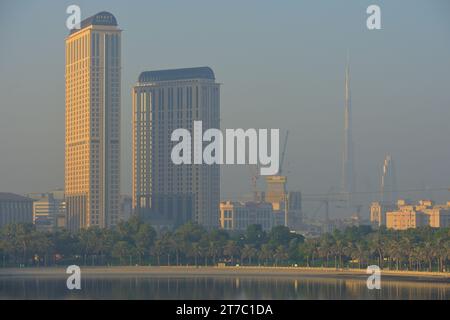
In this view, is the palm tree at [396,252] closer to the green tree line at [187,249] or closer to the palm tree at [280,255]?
the green tree line at [187,249]

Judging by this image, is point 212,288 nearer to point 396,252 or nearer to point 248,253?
point 396,252

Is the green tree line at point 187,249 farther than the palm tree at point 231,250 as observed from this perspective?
No

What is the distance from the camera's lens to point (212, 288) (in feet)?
385

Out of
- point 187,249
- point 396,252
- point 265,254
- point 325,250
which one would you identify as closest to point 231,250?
point 265,254

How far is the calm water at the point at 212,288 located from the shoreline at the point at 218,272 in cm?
524

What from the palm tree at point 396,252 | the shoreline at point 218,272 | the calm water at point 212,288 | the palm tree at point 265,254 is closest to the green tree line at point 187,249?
the palm tree at point 265,254

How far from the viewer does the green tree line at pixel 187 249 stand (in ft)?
500

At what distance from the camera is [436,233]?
154 m

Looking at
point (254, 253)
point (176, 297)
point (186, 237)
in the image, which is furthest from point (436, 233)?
point (176, 297)

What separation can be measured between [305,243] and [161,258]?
17.7 m

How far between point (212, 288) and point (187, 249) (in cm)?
4389

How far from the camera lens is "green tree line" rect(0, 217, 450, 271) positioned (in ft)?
500
